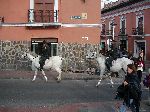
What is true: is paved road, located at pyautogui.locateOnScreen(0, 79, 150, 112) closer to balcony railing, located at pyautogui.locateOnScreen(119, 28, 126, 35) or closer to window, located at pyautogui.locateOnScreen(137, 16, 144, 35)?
window, located at pyautogui.locateOnScreen(137, 16, 144, 35)

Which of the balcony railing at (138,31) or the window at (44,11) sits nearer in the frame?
the window at (44,11)

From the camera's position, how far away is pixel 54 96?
14555 mm

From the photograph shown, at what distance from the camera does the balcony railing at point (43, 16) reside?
82.6ft

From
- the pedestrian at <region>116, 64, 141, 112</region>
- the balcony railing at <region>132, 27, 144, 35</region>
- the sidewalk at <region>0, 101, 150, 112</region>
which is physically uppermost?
the balcony railing at <region>132, 27, 144, 35</region>

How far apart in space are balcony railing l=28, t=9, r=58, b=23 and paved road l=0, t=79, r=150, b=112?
6576 mm

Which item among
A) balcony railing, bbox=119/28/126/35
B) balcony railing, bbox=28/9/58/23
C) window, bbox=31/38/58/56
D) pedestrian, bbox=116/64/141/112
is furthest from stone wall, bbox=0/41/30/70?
balcony railing, bbox=119/28/126/35

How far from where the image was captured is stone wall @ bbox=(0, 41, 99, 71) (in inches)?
980

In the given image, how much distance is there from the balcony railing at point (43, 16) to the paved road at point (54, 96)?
6.58 metres

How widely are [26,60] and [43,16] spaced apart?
3331 millimetres

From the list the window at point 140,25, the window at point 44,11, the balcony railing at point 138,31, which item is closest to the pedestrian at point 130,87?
the window at point 44,11

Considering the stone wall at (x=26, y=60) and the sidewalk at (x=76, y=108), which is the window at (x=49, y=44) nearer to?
the stone wall at (x=26, y=60)

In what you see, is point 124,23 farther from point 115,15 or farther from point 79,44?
point 79,44

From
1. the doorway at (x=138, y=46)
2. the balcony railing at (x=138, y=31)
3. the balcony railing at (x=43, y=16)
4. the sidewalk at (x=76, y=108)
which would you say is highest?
the balcony railing at (x=43, y=16)

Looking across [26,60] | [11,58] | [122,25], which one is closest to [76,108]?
[26,60]
